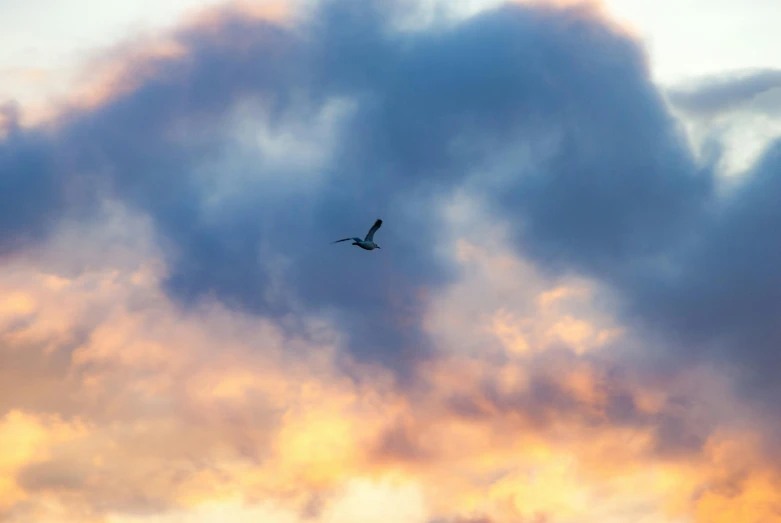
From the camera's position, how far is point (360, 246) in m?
195
